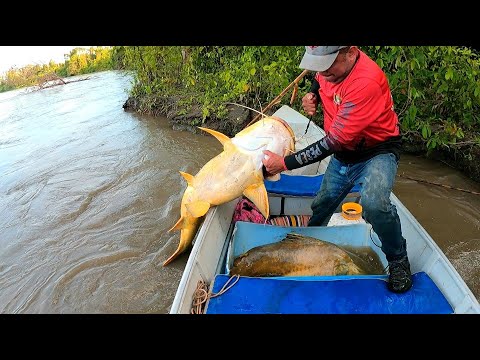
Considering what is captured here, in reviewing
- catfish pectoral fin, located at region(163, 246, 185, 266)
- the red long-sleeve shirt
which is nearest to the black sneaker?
the red long-sleeve shirt

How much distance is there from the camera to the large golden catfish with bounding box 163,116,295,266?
3264 millimetres

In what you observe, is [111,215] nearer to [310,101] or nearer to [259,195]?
[259,195]

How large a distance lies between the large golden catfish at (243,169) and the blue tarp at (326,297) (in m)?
0.83

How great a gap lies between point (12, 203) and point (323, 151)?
5640 mm

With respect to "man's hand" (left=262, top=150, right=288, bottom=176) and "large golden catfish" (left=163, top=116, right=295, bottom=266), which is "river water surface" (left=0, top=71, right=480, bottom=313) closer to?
"large golden catfish" (left=163, top=116, right=295, bottom=266)

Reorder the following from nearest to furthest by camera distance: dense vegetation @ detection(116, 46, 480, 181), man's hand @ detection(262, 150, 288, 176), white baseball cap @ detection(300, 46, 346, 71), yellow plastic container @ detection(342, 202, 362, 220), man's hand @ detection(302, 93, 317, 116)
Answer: white baseball cap @ detection(300, 46, 346, 71), man's hand @ detection(262, 150, 288, 176), man's hand @ detection(302, 93, 317, 116), yellow plastic container @ detection(342, 202, 362, 220), dense vegetation @ detection(116, 46, 480, 181)

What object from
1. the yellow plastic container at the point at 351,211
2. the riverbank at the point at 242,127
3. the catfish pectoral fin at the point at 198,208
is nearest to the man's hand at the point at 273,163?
the catfish pectoral fin at the point at 198,208

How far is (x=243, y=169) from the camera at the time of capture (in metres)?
→ 3.29

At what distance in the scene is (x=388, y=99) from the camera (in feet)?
8.38

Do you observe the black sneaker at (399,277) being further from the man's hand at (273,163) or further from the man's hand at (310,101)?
the man's hand at (310,101)

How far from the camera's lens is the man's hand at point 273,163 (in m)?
2.95

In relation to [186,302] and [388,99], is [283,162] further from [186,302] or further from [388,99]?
[186,302]

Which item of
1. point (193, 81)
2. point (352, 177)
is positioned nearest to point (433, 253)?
point (352, 177)

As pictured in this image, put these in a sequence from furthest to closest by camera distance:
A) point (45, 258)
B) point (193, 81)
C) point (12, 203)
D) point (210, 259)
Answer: point (193, 81)
point (12, 203)
point (45, 258)
point (210, 259)
